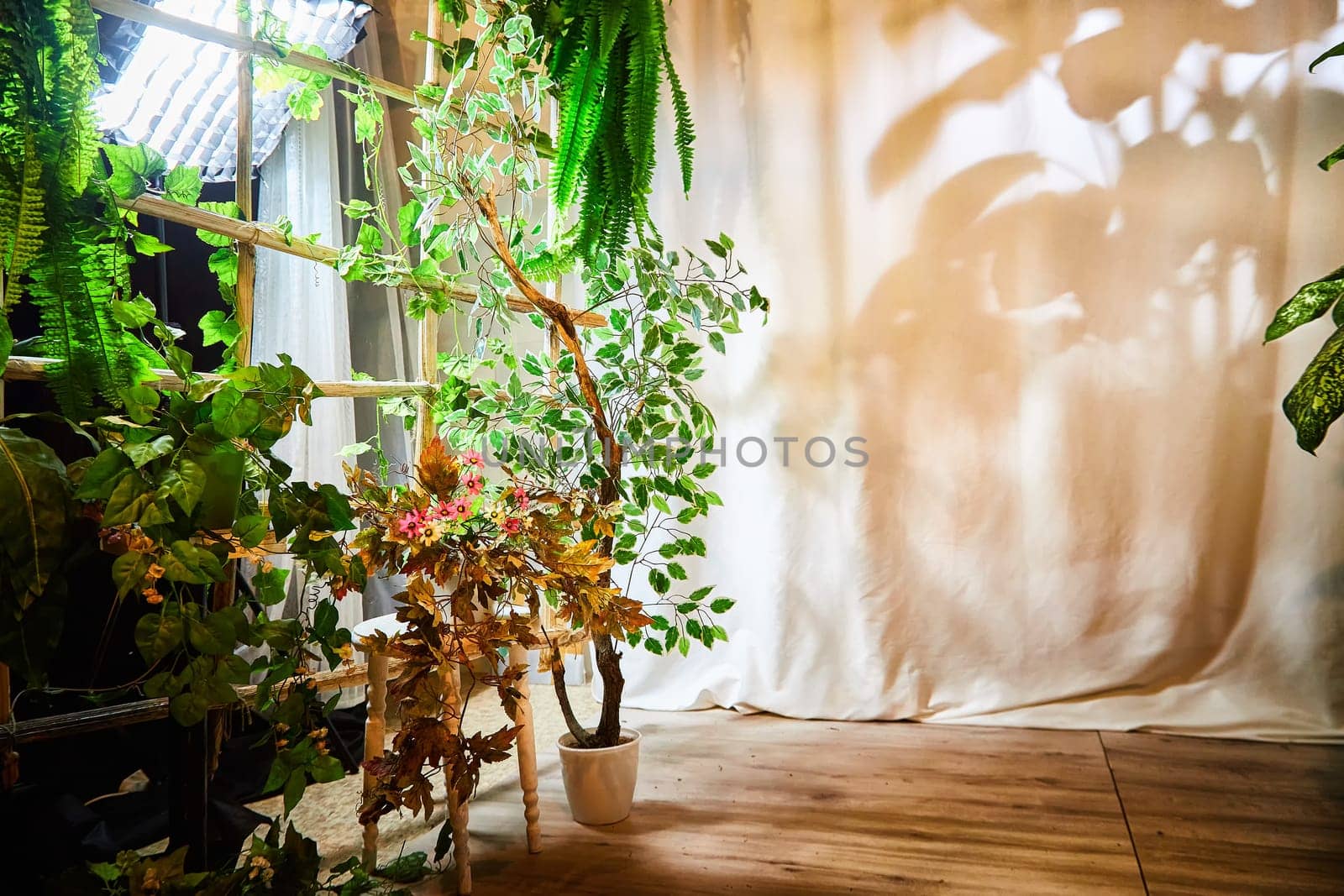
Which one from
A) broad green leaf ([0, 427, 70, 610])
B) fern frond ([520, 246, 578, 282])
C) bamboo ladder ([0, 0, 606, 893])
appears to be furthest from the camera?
fern frond ([520, 246, 578, 282])

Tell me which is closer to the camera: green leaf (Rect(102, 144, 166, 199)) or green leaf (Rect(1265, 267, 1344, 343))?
green leaf (Rect(102, 144, 166, 199))

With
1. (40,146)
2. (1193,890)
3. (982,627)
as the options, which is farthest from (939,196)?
(40,146)

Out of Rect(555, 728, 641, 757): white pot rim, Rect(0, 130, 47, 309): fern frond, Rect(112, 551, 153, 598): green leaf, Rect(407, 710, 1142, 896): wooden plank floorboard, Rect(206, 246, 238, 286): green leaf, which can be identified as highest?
Rect(206, 246, 238, 286): green leaf

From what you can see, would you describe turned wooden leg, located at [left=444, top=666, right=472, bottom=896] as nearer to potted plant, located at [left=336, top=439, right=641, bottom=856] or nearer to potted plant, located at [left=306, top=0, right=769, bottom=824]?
potted plant, located at [left=336, top=439, right=641, bottom=856]

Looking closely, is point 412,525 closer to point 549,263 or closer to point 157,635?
point 157,635

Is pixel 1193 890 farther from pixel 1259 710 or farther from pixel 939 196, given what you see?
pixel 939 196

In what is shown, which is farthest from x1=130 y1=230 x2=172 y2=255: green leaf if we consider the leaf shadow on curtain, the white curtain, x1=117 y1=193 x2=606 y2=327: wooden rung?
the leaf shadow on curtain

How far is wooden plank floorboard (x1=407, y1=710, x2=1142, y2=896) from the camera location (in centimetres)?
142

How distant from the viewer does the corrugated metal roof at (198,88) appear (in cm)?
181

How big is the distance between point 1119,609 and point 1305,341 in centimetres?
71

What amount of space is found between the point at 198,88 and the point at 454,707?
1.49 metres

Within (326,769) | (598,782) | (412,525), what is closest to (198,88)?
(412,525)

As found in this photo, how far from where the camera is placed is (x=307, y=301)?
2205 millimetres

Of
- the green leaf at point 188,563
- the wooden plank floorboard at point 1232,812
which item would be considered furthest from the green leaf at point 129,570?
the wooden plank floorboard at point 1232,812
